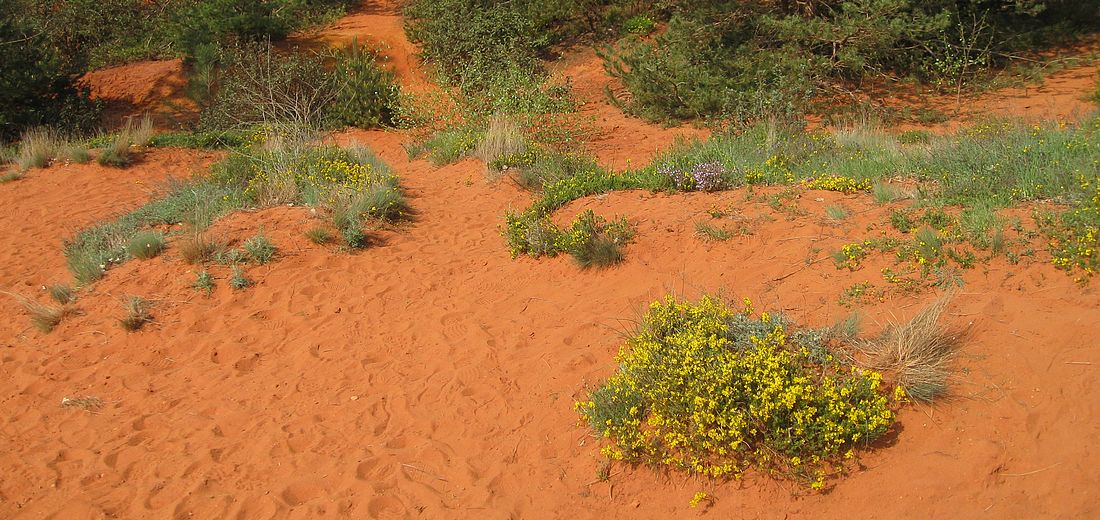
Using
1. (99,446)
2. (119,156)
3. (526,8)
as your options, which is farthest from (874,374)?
(526,8)

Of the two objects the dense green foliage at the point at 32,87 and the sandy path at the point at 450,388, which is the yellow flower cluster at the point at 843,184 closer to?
the sandy path at the point at 450,388

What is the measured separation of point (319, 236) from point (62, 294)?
2.13 m

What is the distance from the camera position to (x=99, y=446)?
5137 mm

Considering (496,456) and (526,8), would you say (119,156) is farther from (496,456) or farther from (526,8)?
(496,456)

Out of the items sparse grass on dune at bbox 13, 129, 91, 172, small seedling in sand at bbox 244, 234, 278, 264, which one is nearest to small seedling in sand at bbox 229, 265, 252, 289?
small seedling in sand at bbox 244, 234, 278, 264

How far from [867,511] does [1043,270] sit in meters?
2.07

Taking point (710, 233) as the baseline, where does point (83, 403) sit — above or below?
below

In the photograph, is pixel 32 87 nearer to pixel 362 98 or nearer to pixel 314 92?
pixel 314 92

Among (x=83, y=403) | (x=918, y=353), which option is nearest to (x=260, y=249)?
(x=83, y=403)

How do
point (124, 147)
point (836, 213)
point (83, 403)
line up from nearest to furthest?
point (83, 403) < point (836, 213) < point (124, 147)

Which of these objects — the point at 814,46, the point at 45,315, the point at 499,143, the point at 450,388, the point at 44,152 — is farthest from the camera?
the point at 814,46

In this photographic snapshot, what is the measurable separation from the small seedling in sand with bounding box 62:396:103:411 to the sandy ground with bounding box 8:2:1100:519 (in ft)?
0.20

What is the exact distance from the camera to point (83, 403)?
5590mm

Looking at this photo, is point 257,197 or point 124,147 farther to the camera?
point 124,147
